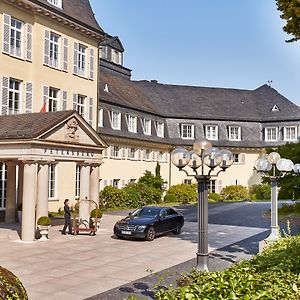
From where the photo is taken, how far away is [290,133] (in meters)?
48.8

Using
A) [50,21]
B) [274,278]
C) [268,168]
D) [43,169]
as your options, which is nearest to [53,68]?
[50,21]

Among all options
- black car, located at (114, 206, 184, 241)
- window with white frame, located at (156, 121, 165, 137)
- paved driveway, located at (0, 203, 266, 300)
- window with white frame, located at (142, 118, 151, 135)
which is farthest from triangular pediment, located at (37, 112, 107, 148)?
window with white frame, located at (156, 121, 165, 137)

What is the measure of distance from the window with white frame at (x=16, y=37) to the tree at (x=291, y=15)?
53.9 ft

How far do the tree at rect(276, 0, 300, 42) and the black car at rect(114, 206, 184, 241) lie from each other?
1018cm

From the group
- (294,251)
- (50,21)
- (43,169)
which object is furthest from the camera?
(50,21)

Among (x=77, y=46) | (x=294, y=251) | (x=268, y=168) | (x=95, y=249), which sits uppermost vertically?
(x=77, y=46)

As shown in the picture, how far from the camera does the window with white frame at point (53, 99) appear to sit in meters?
27.0

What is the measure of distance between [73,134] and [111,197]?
13.9 metres

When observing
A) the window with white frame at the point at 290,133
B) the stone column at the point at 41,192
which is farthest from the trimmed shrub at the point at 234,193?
the stone column at the point at 41,192

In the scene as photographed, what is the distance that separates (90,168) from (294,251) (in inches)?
534

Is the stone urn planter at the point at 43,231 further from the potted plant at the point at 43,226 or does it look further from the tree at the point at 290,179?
the tree at the point at 290,179

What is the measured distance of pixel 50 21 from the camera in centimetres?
2630

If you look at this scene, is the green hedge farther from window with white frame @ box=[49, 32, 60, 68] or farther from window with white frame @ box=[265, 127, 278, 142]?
window with white frame @ box=[265, 127, 278, 142]

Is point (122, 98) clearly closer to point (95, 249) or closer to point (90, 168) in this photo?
point (90, 168)
